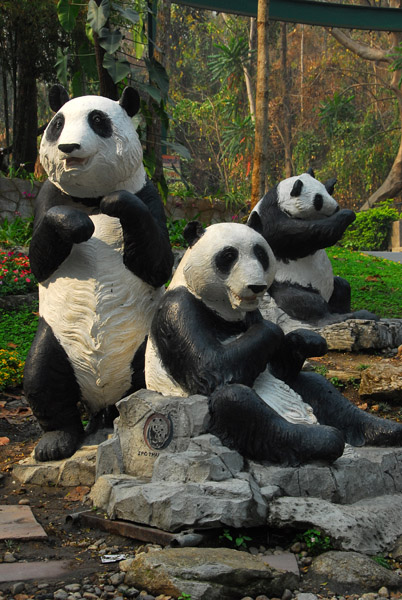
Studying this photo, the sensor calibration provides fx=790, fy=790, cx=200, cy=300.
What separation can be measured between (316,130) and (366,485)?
1181 inches

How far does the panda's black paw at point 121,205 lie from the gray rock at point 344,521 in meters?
1.60

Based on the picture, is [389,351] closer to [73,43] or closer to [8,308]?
[8,308]

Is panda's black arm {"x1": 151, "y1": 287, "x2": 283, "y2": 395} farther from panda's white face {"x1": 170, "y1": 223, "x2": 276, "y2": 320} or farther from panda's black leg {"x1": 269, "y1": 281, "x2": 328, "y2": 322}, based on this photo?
panda's black leg {"x1": 269, "y1": 281, "x2": 328, "y2": 322}

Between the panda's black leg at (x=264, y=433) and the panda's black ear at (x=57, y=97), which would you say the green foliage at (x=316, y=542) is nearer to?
the panda's black leg at (x=264, y=433)

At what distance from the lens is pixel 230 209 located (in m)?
13.9

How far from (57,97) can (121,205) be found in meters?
0.96

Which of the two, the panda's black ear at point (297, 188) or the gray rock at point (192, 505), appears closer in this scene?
the gray rock at point (192, 505)

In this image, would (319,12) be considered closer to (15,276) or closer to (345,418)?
(15,276)

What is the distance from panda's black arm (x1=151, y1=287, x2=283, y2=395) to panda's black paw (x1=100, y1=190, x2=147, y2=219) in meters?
0.48

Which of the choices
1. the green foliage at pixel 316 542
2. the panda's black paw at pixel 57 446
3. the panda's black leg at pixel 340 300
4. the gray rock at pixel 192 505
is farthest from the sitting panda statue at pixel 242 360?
the panda's black leg at pixel 340 300

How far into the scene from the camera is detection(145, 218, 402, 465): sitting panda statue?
350 centimetres

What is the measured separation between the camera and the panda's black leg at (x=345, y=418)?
155 inches

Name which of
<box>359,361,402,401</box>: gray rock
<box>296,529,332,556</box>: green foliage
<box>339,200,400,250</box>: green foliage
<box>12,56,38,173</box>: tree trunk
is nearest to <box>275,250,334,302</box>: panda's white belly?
<box>359,361,402,401</box>: gray rock

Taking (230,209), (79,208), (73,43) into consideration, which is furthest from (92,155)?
(73,43)
